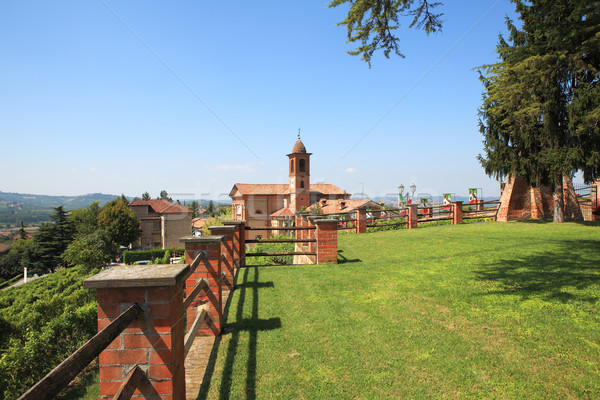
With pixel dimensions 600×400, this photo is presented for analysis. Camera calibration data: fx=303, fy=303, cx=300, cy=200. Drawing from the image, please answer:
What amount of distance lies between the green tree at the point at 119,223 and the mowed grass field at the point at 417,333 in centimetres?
4259

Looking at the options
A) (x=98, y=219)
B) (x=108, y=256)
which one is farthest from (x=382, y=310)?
(x=98, y=219)

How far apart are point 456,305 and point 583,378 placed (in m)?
1.73

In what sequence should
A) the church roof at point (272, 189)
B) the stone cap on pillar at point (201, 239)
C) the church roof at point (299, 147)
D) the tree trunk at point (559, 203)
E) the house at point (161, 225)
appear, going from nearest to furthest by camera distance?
the stone cap on pillar at point (201, 239)
the tree trunk at point (559, 203)
the church roof at point (299, 147)
the house at point (161, 225)
the church roof at point (272, 189)

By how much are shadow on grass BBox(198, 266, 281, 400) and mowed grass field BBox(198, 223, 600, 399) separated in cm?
2

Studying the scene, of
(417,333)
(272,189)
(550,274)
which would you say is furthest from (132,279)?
(272,189)

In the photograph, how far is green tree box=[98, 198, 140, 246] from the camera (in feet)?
136

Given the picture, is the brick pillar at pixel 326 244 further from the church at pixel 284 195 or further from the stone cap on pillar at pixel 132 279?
the church at pixel 284 195

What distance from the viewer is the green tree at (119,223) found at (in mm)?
41562

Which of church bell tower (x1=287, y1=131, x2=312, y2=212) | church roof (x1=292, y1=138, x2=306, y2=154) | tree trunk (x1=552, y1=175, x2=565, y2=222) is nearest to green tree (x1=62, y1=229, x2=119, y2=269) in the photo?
church bell tower (x1=287, y1=131, x2=312, y2=212)

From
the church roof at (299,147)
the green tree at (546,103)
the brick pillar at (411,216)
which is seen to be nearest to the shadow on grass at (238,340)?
the green tree at (546,103)

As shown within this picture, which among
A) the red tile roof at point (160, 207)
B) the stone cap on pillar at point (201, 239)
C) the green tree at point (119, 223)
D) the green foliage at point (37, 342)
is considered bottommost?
the green foliage at point (37, 342)

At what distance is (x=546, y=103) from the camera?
12047mm

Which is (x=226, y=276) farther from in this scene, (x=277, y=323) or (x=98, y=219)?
(x=98, y=219)

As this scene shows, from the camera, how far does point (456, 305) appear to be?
14.4 ft
